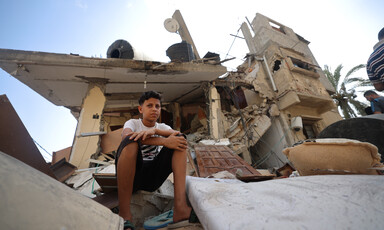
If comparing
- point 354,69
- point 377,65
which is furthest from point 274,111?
point 354,69

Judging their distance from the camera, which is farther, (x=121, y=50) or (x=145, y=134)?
(x=121, y=50)

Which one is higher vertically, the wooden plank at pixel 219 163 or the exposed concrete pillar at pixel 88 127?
the exposed concrete pillar at pixel 88 127

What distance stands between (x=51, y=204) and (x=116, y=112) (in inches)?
354

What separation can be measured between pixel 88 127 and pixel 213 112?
170 inches

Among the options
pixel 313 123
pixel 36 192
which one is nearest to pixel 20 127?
pixel 36 192

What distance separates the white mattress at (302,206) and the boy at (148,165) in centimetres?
47

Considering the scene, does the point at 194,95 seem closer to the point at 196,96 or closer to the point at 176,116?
the point at 196,96

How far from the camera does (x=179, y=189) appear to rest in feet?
4.32

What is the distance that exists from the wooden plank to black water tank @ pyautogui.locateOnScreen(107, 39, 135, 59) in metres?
Answer: 5.13

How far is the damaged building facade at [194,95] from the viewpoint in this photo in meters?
4.45

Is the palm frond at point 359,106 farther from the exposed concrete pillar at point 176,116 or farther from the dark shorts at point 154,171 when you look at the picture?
the dark shorts at point 154,171

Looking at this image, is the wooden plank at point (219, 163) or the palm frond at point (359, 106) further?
the palm frond at point (359, 106)

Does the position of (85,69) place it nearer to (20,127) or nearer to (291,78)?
(20,127)

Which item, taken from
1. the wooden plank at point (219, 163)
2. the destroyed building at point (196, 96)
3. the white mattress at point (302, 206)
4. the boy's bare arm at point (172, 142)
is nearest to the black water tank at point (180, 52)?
the destroyed building at point (196, 96)
